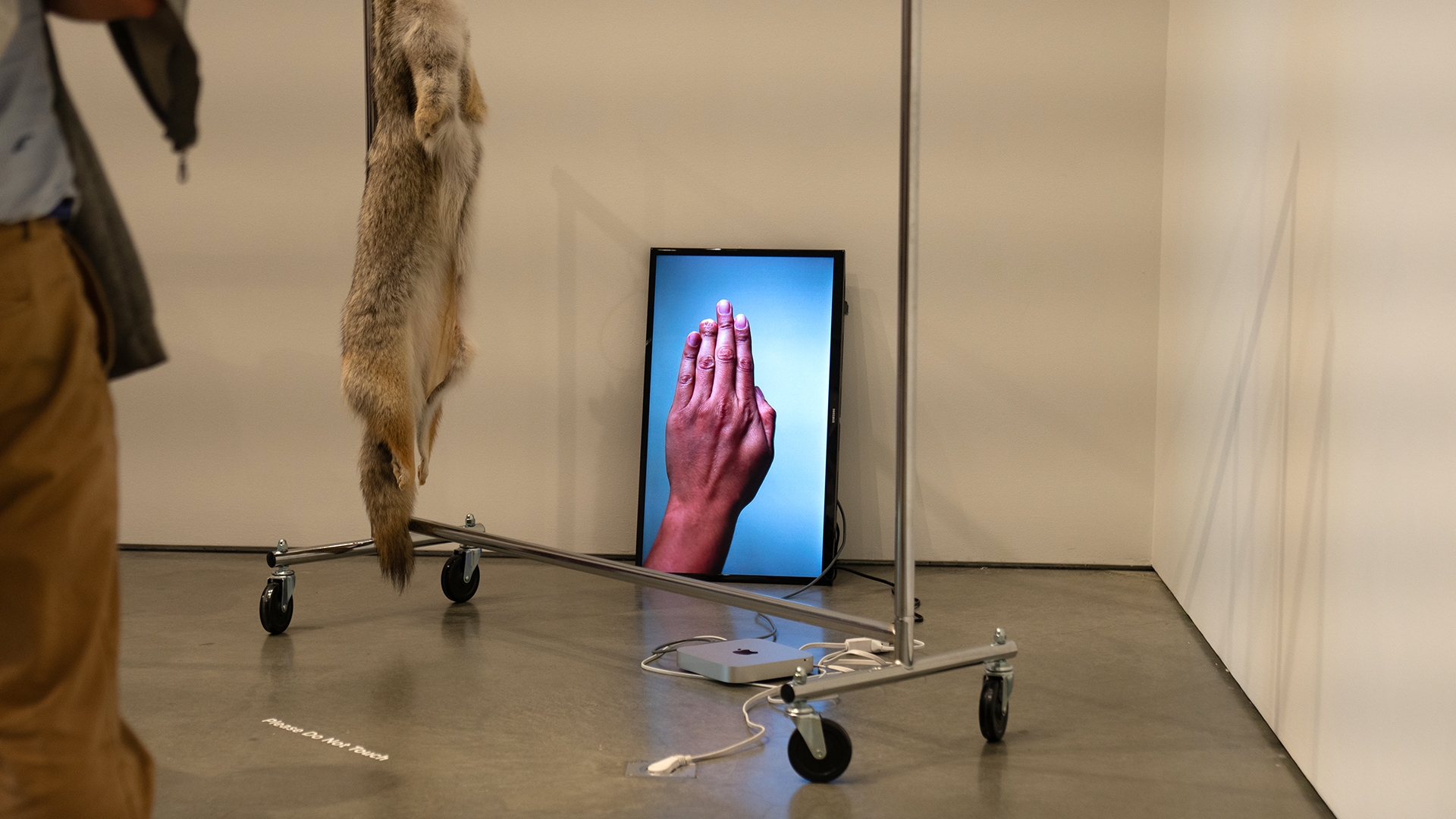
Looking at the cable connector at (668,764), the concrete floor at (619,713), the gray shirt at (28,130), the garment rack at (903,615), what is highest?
the gray shirt at (28,130)

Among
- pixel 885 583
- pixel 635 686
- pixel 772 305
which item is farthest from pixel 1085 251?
pixel 635 686

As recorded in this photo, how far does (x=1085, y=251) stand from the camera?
4133 mm

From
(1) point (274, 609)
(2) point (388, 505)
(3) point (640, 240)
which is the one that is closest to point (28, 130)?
(2) point (388, 505)

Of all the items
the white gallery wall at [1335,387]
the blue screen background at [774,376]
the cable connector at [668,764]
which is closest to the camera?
the white gallery wall at [1335,387]

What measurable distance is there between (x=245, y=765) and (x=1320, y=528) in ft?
7.09

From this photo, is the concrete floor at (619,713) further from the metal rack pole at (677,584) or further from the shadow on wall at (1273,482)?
the metal rack pole at (677,584)

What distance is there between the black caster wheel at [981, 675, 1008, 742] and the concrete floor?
34 mm

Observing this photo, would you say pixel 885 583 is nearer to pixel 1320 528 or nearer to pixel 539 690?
pixel 539 690

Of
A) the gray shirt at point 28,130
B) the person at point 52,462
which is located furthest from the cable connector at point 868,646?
the gray shirt at point 28,130

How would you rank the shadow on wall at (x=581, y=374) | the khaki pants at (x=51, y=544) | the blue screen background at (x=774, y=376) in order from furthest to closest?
the shadow on wall at (x=581, y=374) < the blue screen background at (x=774, y=376) < the khaki pants at (x=51, y=544)

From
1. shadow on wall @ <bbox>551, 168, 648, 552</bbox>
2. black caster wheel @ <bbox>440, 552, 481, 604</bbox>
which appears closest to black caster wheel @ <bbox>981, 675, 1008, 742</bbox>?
black caster wheel @ <bbox>440, 552, 481, 604</bbox>

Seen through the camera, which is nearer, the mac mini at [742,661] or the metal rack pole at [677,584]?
the metal rack pole at [677,584]

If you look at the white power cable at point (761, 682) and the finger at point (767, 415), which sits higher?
the finger at point (767, 415)

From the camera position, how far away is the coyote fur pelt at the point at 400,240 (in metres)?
3.07
